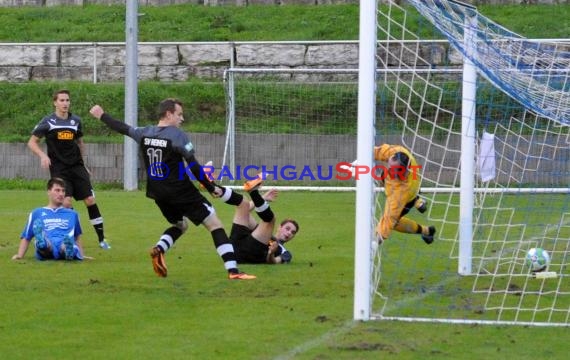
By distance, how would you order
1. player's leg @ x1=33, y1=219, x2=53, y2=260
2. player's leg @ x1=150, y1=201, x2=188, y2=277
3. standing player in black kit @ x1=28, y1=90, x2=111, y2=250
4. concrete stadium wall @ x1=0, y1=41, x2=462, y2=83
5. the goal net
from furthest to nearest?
concrete stadium wall @ x1=0, y1=41, x2=462, y2=83 < standing player in black kit @ x1=28, y1=90, x2=111, y2=250 < player's leg @ x1=33, y1=219, x2=53, y2=260 < player's leg @ x1=150, y1=201, x2=188, y2=277 < the goal net

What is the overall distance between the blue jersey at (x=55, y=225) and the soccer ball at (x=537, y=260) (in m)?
4.89

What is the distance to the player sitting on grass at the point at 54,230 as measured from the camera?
1283cm

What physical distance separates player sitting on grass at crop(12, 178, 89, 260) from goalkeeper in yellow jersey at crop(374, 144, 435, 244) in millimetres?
3395

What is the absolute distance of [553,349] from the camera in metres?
8.19

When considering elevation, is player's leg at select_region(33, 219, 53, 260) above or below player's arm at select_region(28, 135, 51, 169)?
below

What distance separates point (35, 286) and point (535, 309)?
15.1 feet

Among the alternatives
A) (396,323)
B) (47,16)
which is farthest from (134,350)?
(47,16)

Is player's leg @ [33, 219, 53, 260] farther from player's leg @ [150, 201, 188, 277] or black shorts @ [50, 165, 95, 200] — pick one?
player's leg @ [150, 201, 188, 277]

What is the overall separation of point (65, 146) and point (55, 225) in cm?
146

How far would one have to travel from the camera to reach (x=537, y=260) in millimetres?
11609

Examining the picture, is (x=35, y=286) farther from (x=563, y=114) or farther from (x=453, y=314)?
(x=563, y=114)

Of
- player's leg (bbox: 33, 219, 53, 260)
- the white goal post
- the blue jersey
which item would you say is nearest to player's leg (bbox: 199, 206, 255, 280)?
the white goal post

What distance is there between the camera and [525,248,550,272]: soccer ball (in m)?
11.6

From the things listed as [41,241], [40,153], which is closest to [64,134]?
[40,153]
